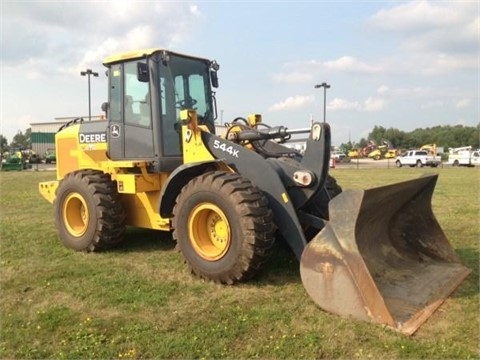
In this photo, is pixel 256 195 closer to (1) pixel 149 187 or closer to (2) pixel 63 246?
(1) pixel 149 187

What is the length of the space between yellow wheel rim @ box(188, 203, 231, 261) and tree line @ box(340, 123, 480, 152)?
98336mm

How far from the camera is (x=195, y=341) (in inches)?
158

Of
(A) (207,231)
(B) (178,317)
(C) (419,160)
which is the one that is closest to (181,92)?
(A) (207,231)

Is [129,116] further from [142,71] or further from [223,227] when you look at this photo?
[223,227]

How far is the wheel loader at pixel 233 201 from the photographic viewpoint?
4586mm

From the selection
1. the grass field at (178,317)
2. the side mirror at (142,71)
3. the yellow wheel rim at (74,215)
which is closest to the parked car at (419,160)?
the grass field at (178,317)

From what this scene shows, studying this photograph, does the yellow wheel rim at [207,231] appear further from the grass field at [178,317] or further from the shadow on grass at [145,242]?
the shadow on grass at [145,242]

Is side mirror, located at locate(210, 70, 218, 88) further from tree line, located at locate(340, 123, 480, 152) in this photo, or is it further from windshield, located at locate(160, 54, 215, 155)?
tree line, located at locate(340, 123, 480, 152)

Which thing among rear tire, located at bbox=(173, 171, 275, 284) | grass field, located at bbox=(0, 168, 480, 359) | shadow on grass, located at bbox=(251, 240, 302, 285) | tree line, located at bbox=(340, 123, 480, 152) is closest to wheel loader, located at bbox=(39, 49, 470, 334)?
rear tire, located at bbox=(173, 171, 275, 284)

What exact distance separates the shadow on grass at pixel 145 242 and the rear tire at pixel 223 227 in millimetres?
1661

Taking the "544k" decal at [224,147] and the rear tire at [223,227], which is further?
the "544k" decal at [224,147]

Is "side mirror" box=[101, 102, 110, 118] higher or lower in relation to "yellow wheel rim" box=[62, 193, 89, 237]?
higher

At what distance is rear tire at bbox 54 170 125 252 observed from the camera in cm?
676

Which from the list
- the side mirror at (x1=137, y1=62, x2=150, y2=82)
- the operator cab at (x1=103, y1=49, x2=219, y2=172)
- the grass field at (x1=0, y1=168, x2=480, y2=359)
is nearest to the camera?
the grass field at (x1=0, y1=168, x2=480, y2=359)
